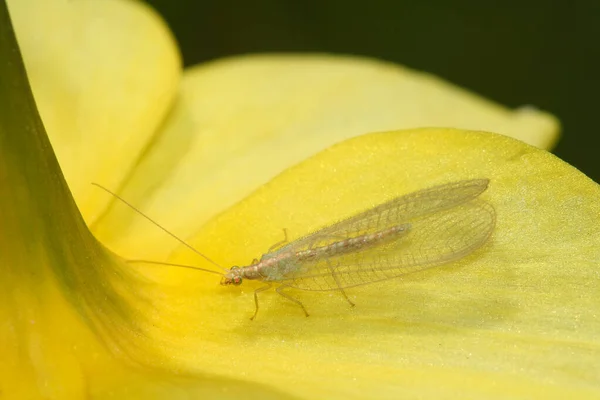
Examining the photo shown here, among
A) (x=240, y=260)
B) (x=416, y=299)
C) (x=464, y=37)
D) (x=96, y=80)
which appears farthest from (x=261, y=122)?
(x=464, y=37)

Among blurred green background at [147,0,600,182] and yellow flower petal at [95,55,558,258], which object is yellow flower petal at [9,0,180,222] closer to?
yellow flower petal at [95,55,558,258]

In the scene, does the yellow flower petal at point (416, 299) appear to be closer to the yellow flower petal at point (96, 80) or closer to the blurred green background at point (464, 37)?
the yellow flower petal at point (96, 80)

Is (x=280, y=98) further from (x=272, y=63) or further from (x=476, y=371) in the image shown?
(x=476, y=371)

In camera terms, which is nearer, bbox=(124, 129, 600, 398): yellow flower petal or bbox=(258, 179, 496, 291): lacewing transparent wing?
bbox=(124, 129, 600, 398): yellow flower petal

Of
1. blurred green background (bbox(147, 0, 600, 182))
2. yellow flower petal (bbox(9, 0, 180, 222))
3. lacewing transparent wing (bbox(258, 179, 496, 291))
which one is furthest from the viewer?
blurred green background (bbox(147, 0, 600, 182))

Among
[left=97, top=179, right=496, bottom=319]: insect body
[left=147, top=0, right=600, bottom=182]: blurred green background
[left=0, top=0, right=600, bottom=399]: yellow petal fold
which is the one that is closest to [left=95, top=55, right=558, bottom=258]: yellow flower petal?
[left=0, top=0, right=600, bottom=399]: yellow petal fold

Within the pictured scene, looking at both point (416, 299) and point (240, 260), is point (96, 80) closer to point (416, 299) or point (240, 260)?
point (240, 260)

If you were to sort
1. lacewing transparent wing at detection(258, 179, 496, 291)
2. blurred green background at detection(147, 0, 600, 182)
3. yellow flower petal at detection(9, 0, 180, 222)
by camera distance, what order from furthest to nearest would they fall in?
blurred green background at detection(147, 0, 600, 182), yellow flower petal at detection(9, 0, 180, 222), lacewing transparent wing at detection(258, 179, 496, 291)
